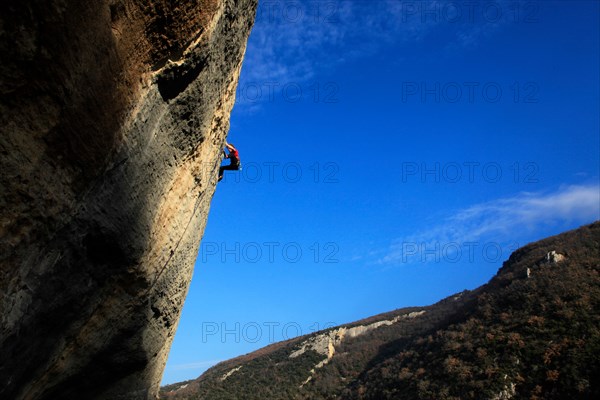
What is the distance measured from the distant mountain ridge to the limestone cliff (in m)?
28.5

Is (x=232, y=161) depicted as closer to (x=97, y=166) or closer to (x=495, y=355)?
(x=97, y=166)

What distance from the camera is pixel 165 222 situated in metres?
6.70

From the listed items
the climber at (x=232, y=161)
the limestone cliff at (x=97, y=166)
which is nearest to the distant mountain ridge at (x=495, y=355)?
the climber at (x=232, y=161)

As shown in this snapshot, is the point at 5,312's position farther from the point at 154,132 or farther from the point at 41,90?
the point at 154,132

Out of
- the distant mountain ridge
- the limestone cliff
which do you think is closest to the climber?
the limestone cliff

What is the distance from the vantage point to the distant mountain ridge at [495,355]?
27281 millimetres

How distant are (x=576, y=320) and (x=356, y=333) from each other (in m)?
50.0

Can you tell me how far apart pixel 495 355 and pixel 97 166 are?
34850mm

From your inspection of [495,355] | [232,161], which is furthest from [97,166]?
[495,355]

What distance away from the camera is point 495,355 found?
31.3 meters

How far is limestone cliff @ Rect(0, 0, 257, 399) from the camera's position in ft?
11.7

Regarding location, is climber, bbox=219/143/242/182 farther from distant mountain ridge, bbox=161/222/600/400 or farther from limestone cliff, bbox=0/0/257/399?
distant mountain ridge, bbox=161/222/600/400

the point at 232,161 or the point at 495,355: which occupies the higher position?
the point at 495,355

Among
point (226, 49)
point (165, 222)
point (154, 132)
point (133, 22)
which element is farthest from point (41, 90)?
point (226, 49)
